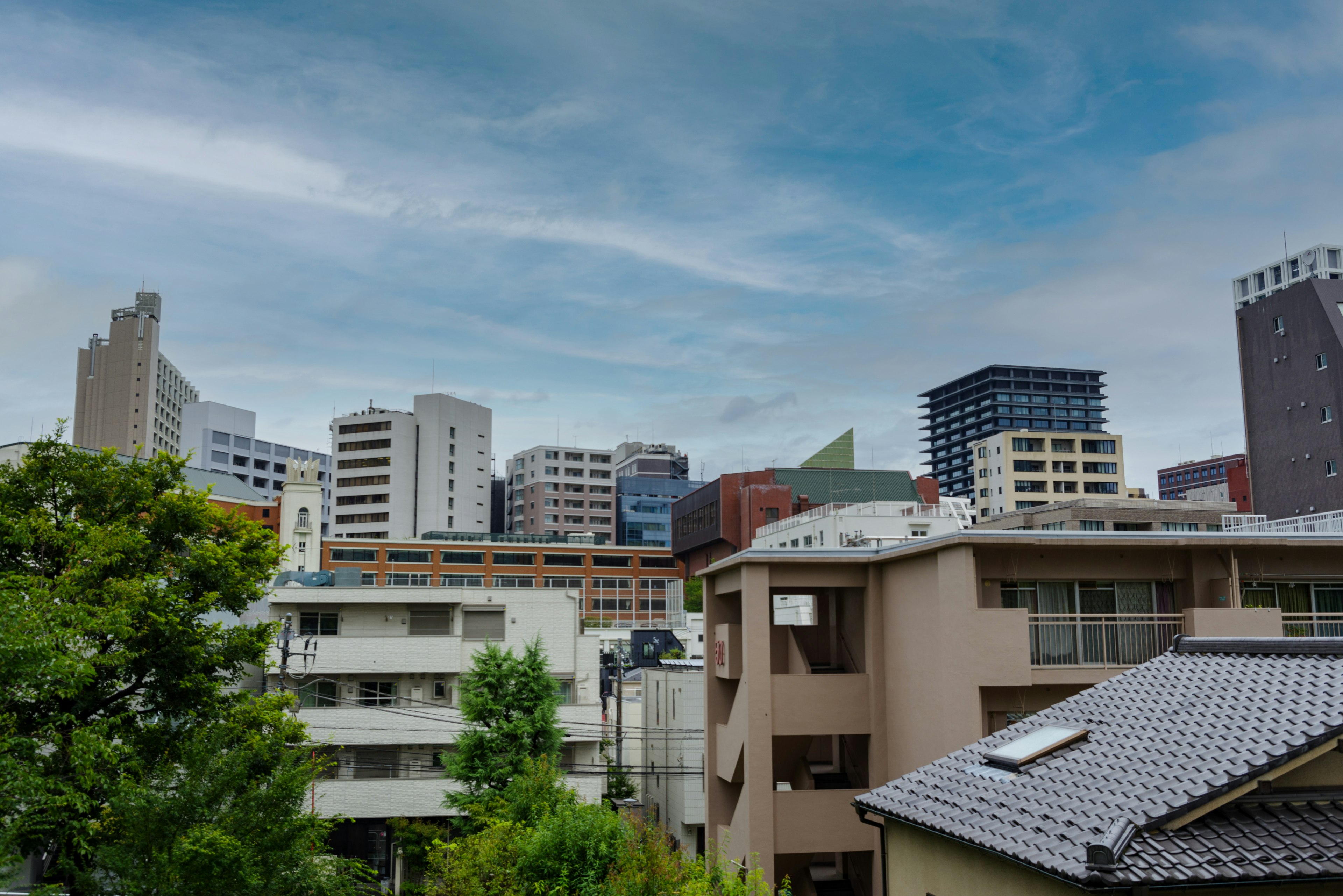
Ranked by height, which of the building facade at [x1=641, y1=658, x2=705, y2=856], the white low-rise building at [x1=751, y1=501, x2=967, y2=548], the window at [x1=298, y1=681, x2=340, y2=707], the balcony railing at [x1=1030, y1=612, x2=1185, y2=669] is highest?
the white low-rise building at [x1=751, y1=501, x2=967, y2=548]

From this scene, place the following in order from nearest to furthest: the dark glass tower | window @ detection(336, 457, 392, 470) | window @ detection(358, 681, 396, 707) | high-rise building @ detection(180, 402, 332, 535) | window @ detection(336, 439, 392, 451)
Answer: window @ detection(358, 681, 396, 707)
window @ detection(336, 457, 392, 470)
window @ detection(336, 439, 392, 451)
high-rise building @ detection(180, 402, 332, 535)
the dark glass tower

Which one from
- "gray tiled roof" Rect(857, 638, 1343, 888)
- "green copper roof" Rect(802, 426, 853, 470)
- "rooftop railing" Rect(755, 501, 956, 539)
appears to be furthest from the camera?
"green copper roof" Rect(802, 426, 853, 470)

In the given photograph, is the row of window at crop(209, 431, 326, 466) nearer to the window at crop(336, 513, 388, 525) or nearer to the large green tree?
the window at crop(336, 513, 388, 525)

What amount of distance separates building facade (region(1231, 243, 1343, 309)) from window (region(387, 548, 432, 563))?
287 ft

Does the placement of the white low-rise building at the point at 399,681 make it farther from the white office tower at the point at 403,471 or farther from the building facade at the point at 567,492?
the building facade at the point at 567,492

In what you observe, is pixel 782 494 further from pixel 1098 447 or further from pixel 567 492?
pixel 567 492

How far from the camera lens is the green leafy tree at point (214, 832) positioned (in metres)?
15.5

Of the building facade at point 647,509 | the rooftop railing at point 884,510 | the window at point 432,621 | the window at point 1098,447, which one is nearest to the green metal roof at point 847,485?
the rooftop railing at point 884,510

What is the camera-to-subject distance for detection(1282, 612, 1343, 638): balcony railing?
22.2 meters

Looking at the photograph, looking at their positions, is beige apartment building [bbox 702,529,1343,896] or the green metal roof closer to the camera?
beige apartment building [bbox 702,529,1343,896]

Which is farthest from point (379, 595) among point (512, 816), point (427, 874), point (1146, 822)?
point (1146, 822)

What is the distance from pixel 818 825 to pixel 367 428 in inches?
4325

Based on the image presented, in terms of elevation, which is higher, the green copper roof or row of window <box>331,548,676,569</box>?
the green copper roof

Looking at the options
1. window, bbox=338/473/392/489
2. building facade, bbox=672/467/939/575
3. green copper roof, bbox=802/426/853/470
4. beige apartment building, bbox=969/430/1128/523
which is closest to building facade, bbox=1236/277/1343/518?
building facade, bbox=672/467/939/575
